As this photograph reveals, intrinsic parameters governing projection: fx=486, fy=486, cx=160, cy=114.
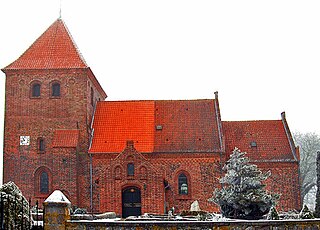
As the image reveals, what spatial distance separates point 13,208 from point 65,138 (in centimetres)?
2210

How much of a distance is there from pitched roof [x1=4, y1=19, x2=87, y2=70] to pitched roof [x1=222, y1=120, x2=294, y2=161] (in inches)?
497

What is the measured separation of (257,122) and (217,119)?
3699mm

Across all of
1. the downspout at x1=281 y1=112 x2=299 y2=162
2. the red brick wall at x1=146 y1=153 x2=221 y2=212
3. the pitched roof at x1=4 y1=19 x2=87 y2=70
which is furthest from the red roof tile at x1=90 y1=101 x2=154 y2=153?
the downspout at x1=281 y1=112 x2=299 y2=162

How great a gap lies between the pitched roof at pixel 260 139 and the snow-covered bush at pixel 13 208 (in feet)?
78.9

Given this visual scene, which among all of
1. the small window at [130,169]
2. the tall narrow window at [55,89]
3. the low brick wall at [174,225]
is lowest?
the low brick wall at [174,225]

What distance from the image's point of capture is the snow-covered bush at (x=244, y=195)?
24078 millimetres

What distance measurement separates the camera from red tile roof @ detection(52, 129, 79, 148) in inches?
1379

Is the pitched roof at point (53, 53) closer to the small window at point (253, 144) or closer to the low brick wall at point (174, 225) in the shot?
the small window at point (253, 144)

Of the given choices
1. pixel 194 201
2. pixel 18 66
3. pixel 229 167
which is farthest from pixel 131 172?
pixel 18 66

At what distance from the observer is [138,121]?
38.6 meters

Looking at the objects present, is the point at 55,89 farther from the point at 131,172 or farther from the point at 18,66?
the point at 131,172

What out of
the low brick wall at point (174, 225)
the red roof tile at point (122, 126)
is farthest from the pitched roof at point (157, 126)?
the low brick wall at point (174, 225)

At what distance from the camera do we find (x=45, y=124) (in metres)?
36.1

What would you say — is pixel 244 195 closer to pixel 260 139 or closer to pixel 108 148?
pixel 260 139
